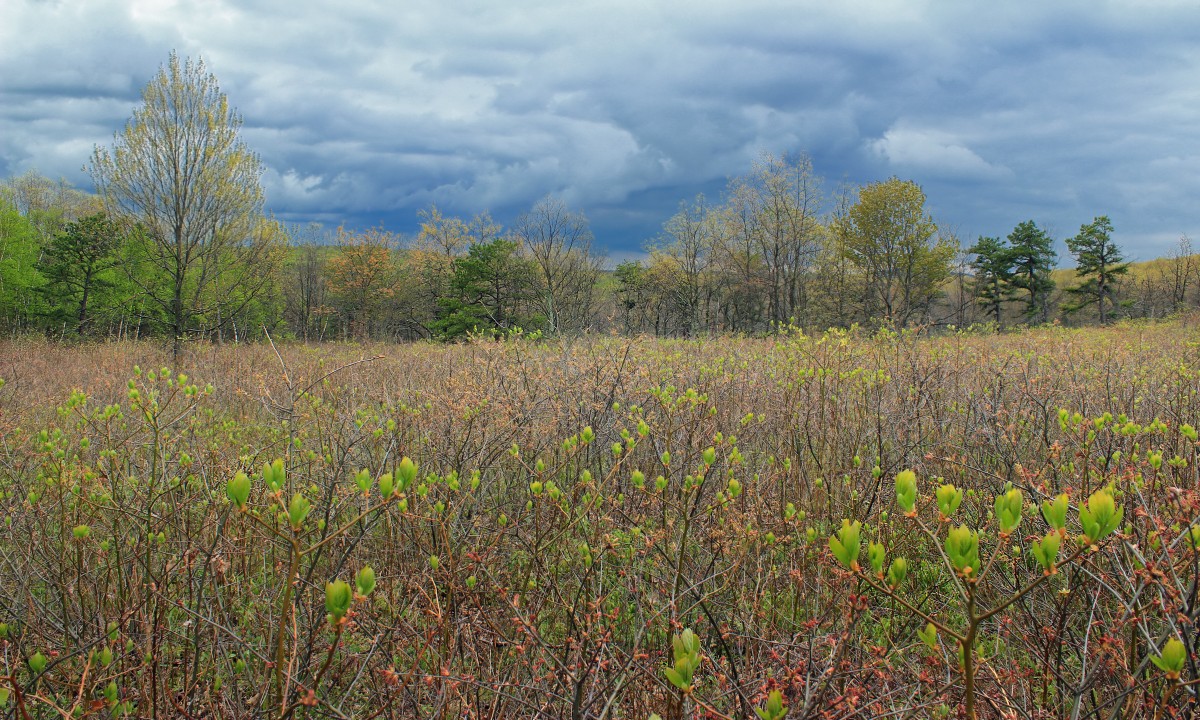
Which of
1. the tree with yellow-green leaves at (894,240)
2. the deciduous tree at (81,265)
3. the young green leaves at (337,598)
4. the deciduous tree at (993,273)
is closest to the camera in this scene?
the young green leaves at (337,598)

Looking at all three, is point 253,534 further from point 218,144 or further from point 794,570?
point 218,144

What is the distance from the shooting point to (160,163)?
13.4m

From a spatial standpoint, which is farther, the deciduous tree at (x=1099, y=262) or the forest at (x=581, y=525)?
the deciduous tree at (x=1099, y=262)

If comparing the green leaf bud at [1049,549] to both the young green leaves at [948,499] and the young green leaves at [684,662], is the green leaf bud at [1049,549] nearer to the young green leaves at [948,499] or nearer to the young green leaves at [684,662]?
the young green leaves at [948,499]

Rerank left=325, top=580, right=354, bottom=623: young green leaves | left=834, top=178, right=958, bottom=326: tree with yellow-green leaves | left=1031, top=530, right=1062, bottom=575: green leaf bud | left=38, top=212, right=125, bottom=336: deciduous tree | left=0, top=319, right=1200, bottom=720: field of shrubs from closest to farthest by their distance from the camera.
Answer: left=1031, top=530, right=1062, bottom=575: green leaf bud < left=325, top=580, right=354, bottom=623: young green leaves < left=0, top=319, right=1200, bottom=720: field of shrubs < left=38, top=212, right=125, bottom=336: deciduous tree < left=834, top=178, right=958, bottom=326: tree with yellow-green leaves

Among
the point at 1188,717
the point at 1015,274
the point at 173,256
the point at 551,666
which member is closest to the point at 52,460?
the point at 551,666

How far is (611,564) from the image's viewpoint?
3445 millimetres

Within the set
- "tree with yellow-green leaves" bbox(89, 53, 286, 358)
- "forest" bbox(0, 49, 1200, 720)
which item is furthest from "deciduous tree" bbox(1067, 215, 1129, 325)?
"tree with yellow-green leaves" bbox(89, 53, 286, 358)

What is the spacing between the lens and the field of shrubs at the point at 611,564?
5.48 feet

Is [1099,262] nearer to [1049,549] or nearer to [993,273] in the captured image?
[993,273]

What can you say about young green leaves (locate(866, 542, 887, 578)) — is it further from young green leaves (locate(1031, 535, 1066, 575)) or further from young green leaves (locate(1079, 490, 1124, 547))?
young green leaves (locate(1079, 490, 1124, 547))

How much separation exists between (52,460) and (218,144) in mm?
13600

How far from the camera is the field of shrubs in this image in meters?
1.67

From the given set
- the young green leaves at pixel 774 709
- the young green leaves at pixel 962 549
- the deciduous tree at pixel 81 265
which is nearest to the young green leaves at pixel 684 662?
the young green leaves at pixel 774 709
